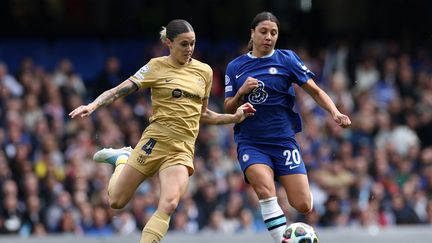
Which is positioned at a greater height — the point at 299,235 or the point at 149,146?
the point at 149,146

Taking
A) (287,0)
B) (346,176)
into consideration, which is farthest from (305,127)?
(287,0)

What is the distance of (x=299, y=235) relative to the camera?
11781mm

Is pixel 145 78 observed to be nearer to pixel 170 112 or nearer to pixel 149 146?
pixel 170 112

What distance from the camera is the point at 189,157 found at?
12.2 m

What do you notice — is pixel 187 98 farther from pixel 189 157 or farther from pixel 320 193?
pixel 320 193

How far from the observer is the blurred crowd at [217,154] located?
1856 cm

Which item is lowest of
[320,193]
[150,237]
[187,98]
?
[320,193]

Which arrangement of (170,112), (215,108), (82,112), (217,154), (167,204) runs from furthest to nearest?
(215,108) → (217,154) → (170,112) → (167,204) → (82,112)

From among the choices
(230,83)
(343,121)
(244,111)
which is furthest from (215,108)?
(343,121)

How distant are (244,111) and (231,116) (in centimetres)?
15

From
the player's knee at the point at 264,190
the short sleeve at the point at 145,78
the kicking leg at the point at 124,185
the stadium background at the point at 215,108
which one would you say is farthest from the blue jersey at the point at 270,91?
the stadium background at the point at 215,108

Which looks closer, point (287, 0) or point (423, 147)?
point (423, 147)

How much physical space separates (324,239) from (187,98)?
534 cm

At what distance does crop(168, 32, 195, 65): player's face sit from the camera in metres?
12.0
